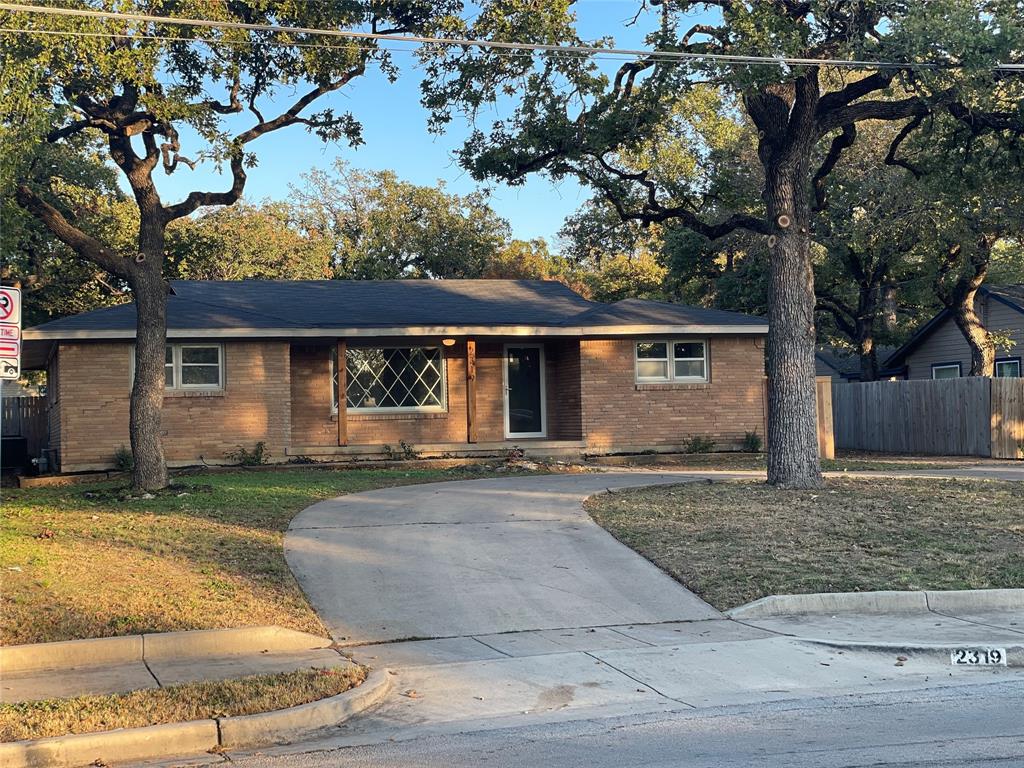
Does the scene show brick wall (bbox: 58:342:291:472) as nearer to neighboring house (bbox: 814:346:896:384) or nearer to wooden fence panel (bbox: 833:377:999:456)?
wooden fence panel (bbox: 833:377:999:456)

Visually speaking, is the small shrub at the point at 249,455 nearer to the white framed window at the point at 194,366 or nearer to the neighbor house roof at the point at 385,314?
the white framed window at the point at 194,366

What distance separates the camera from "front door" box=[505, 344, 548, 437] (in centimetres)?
2342

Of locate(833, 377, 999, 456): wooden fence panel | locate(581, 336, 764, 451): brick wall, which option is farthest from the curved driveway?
locate(833, 377, 999, 456): wooden fence panel

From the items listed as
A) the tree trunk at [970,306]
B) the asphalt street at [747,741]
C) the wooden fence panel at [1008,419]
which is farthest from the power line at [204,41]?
the tree trunk at [970,306]

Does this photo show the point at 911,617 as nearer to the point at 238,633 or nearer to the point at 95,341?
the point at 238,633

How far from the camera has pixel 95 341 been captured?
19953 mm

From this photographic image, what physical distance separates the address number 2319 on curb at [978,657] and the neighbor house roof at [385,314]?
46.3 feet

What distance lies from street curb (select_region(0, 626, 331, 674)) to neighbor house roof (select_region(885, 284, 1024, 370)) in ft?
91.1

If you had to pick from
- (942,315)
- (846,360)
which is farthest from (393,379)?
(846,360)

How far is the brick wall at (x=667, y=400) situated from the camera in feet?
73.0

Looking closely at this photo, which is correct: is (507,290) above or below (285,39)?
below

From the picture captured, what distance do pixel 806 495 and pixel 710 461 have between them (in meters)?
6.66

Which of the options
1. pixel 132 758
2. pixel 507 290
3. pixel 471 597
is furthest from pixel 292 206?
pixel 132 758

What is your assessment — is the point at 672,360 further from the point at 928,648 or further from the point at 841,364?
the point at 841,364
